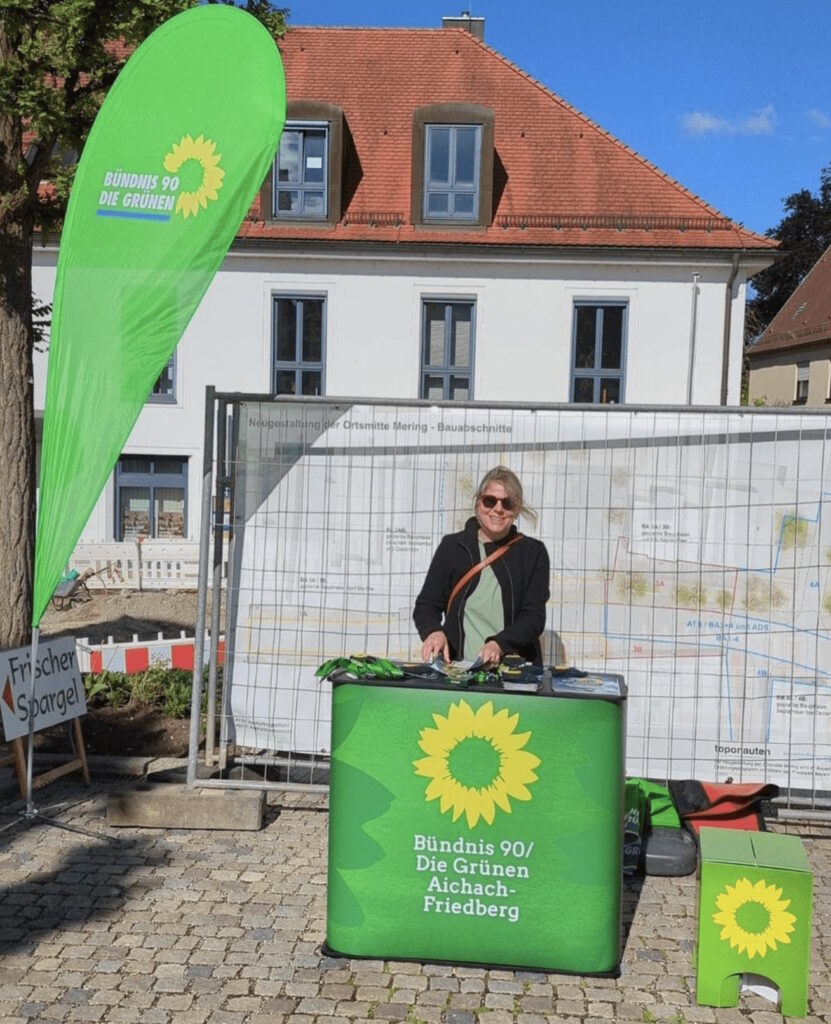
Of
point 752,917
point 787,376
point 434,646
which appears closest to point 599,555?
point 434,646

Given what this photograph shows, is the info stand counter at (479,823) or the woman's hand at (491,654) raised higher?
the woman's hand at (491,654)

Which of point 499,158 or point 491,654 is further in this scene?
point 499,158

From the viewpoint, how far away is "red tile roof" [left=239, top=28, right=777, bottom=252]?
2120 cm

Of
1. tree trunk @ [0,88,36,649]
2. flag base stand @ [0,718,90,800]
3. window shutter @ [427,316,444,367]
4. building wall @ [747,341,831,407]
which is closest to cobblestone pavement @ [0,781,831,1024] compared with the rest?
flag base stand @ [0,718,90,800]

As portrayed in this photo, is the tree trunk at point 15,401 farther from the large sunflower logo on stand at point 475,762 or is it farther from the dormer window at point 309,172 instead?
the dormer window at point 309,172

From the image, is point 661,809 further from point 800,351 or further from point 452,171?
point 800,351

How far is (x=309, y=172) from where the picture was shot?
2166 cm

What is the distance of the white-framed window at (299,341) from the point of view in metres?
21.7

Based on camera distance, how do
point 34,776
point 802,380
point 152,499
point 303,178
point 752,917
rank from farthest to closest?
point 802,380, point 152,499, point 303,178, point 34,776, point 752,917

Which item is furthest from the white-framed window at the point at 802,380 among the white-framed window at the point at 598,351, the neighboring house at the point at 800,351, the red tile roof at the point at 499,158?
the white-framed window at the point at 598,351

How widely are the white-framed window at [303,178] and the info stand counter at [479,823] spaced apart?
1879cm

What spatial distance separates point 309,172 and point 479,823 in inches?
770

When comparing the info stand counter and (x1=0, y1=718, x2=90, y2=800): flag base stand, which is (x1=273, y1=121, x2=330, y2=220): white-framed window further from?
the info stand counter

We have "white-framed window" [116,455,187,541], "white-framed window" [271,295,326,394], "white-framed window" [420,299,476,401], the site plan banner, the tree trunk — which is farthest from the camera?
"white-framed window" [116,455,187,541]
